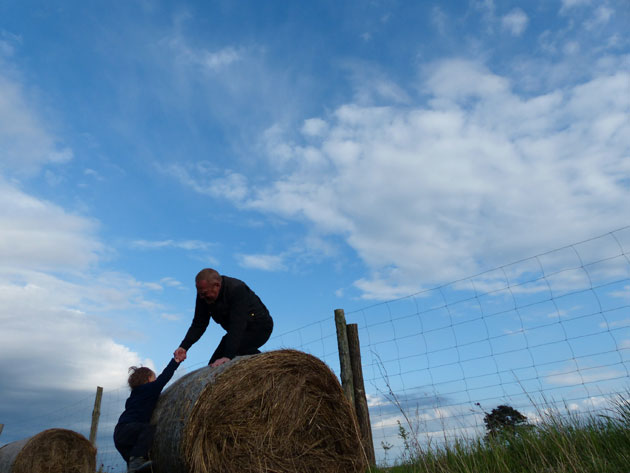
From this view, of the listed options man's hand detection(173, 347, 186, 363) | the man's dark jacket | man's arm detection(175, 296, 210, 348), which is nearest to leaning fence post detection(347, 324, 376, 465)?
the man's dark jacket

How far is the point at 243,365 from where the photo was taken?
4992 mm

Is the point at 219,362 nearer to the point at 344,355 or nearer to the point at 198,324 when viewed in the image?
the point at 198,324

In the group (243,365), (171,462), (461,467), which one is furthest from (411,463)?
(171,462)

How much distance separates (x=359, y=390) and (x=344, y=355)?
1.51 feet

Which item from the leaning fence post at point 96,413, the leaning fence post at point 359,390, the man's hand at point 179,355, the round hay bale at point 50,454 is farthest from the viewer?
the leaning fence post at point 96,413

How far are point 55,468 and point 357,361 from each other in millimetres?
6105

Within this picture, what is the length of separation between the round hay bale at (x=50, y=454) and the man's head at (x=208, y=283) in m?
5.75

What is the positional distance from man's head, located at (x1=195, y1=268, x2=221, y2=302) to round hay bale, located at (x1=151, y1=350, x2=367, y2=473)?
81 centimetres

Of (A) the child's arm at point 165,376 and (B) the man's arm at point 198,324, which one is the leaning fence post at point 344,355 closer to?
(B) the man's arm at point 198,324

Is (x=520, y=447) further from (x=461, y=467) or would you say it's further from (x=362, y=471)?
(x=362, y=471)

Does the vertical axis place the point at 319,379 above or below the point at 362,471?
above

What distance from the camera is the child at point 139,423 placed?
4.93 metres

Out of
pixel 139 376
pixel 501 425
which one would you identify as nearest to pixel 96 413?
pixel 139 376

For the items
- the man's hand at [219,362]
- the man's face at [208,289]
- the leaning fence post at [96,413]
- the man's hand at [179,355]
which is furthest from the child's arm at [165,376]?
the leaning fence post at [96,413]
